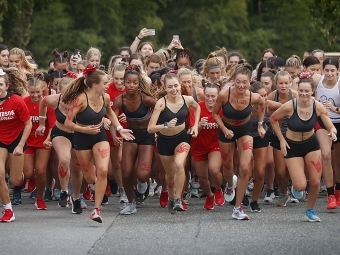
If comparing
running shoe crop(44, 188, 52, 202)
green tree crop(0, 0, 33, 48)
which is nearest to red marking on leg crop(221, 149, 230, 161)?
running shoe crop(44, 188, 52, 202)

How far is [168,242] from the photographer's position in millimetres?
12547

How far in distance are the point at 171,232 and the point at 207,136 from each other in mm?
2852

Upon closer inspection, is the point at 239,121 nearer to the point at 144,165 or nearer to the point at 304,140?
the point at 304,140

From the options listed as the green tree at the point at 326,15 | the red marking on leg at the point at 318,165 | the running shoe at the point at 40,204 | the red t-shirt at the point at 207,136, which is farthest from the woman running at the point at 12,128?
the green tree at the point at 326,15

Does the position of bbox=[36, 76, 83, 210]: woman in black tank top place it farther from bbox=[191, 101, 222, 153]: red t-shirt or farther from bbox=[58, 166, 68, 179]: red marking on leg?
bbox=[191, 101, 222, 153]: red t-shirt

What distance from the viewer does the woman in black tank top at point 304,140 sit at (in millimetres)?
14305

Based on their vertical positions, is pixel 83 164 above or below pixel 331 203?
above

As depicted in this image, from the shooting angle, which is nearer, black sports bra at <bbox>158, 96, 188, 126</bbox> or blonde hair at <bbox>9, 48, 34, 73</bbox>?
black sports bra at <bbox>158, 96, 188, 126</bbox>

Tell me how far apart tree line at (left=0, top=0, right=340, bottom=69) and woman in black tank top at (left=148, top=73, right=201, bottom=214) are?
37.2 meters

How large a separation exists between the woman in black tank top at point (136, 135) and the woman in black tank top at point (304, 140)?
1.99 metres

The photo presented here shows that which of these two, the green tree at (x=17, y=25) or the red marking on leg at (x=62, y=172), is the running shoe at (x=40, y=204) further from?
the green tree at (x=17, y=25)

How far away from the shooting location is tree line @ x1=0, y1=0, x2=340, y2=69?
5334 centimetres

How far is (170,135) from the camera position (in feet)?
49.2

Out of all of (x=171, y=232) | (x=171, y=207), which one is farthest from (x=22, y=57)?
(x=171, y=232)
